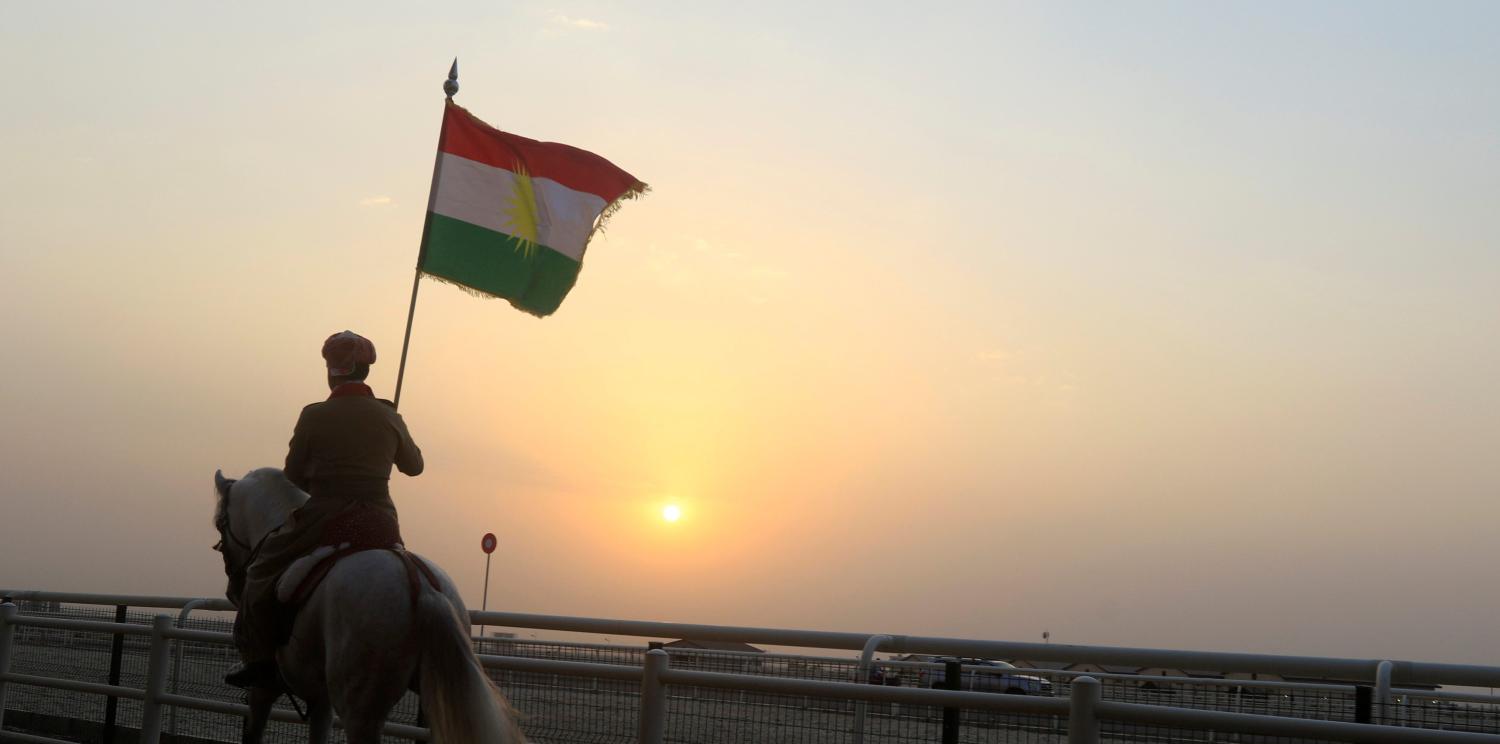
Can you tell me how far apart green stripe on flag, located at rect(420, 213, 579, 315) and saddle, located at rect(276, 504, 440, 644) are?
13.7 feet

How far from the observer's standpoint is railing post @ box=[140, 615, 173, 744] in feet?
36.0

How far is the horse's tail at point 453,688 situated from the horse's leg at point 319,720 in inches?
35.9

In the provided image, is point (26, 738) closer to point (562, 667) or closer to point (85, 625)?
point (85, 625)

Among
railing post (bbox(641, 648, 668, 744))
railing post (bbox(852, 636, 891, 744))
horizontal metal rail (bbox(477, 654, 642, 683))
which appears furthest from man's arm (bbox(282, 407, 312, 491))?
railing post (bbox(852, 636, 891, 744))

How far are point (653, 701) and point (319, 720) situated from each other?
187 cm

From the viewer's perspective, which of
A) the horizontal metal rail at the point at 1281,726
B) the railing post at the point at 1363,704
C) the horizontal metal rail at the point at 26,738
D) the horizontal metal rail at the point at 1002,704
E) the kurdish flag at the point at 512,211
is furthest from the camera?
the kurdish flag at the point at 512,211

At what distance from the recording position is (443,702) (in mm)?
7453

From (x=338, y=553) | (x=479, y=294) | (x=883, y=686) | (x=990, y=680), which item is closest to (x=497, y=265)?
(x=479, y=294)

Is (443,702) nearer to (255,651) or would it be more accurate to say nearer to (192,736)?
(255,651)

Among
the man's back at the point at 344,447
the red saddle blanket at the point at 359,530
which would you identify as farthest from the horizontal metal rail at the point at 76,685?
the red saddle blanket at the point at 359,530

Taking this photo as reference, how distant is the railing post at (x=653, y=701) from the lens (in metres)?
7.62

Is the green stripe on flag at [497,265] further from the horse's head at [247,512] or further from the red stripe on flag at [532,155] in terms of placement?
the horse's head at [247,512]

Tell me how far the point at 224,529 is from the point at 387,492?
49.6 inches

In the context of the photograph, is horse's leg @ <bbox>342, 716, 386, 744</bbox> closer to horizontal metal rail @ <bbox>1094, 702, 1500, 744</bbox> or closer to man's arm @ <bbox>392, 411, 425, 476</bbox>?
man's arm @ <bbox>392, 411, 425, 476</bbox>
